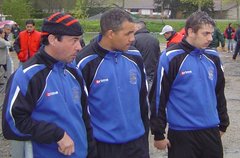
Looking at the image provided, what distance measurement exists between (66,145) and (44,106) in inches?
11.4

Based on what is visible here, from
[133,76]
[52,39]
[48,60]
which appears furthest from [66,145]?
[133,76]

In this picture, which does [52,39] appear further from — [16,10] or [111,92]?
[16,10]

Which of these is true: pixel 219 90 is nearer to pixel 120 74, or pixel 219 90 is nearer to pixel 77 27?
pixel 120 74

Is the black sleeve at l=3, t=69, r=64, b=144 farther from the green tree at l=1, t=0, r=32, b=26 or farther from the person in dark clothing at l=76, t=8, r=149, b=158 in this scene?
the green tree at l=1, t=0, r=32, b=26

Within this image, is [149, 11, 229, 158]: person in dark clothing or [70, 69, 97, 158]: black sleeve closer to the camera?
[70, 69, 97, 158]: black sleeve

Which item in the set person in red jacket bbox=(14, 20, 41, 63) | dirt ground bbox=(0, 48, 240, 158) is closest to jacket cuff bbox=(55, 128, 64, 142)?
dirt ground bbox=(0, 48, 240, 158)

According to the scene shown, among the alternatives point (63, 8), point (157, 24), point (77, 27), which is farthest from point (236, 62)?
point (63, 8)

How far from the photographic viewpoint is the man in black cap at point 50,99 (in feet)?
9.35

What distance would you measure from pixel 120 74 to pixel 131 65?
14cm

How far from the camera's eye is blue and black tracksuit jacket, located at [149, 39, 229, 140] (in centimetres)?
404

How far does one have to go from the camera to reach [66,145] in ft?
9.54

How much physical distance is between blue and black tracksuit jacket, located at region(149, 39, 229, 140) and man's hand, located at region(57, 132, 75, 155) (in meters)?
1.37

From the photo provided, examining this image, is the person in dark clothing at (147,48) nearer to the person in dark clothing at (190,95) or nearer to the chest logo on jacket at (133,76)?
the person in dark clothing at (190,95)

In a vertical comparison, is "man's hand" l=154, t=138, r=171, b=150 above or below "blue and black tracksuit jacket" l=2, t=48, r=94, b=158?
below
